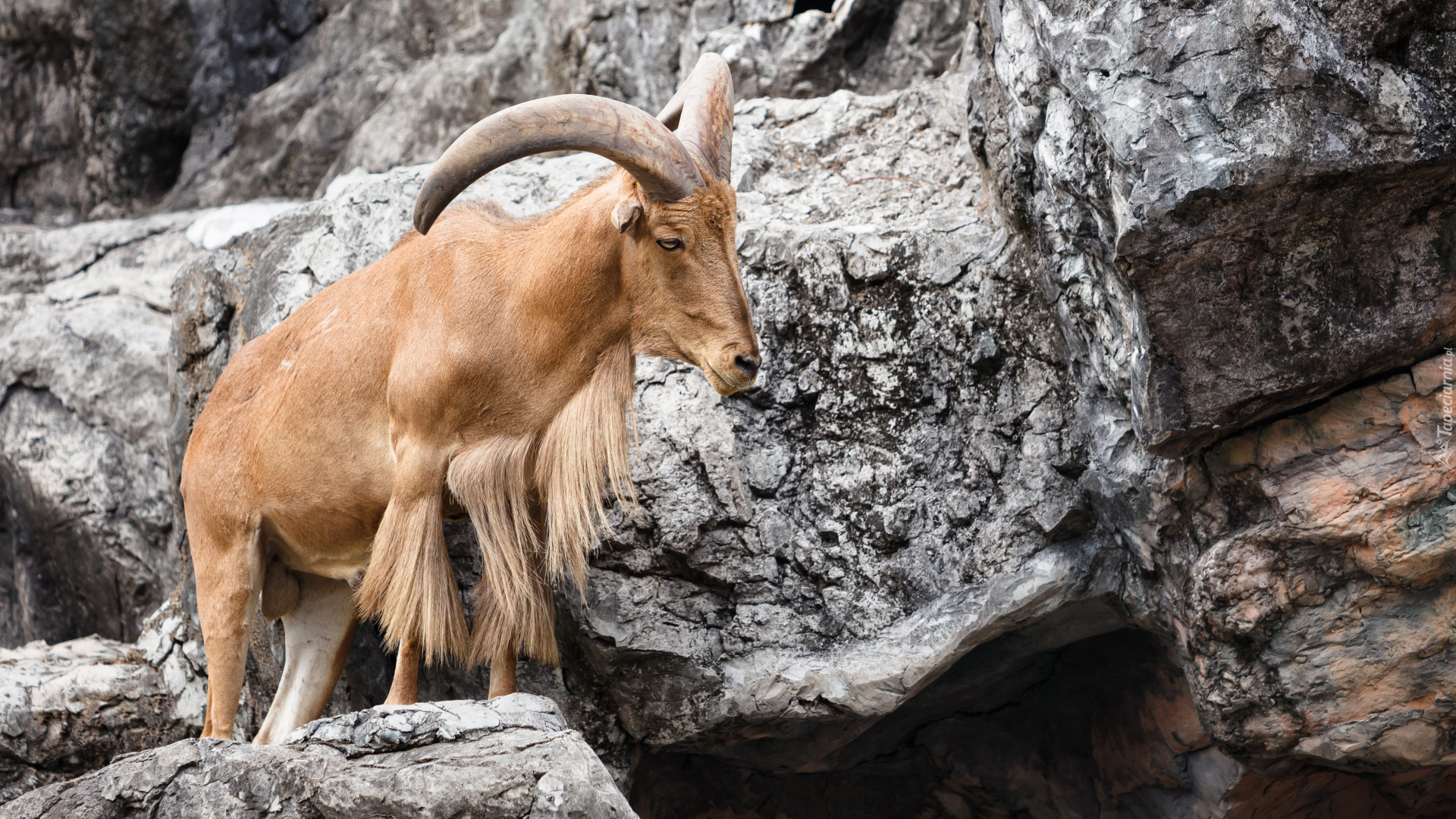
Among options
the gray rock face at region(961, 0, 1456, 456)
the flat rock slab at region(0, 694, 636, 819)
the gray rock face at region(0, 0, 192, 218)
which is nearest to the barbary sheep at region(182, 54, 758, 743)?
the flat rock slab at region(0, 694, 636, 819)

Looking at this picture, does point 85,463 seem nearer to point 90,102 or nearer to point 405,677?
point 90,102

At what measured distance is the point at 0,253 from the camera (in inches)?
280

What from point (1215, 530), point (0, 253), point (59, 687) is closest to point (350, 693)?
point (59, 687)

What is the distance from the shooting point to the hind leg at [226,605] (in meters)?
3.68

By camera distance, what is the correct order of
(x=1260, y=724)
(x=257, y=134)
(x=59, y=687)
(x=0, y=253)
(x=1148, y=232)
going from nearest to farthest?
(x=1148, y=232), (x=1260, y=724), (x=59, y=687), (x=0, y=253), (x=257, y=134)

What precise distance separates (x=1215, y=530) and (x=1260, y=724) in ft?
1.88

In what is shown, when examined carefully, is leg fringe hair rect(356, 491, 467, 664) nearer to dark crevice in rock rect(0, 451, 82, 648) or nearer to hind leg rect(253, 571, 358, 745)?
hind leg rect(253, 571, 358, 745)

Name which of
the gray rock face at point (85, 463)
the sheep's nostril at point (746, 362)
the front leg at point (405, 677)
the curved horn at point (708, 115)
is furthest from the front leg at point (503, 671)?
the gray rock face at point (85, 463)

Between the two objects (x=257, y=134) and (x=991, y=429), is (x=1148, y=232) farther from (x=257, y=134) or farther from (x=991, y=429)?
(x=257, y=134)

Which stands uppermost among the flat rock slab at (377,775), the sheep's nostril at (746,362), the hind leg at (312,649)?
the sheep's nostril at (746,362)

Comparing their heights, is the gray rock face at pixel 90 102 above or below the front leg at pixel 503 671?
above

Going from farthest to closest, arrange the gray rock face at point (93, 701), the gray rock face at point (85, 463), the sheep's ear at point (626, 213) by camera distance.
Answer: the gray rock face at point (85, 463), the gray rock face at point (93, 701), the sheep's ear at point (626, 213)

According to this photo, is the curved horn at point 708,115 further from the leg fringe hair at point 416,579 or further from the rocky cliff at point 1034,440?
the leg fringe hair at point 416,579

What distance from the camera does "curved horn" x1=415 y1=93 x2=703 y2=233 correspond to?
9.52 ft
